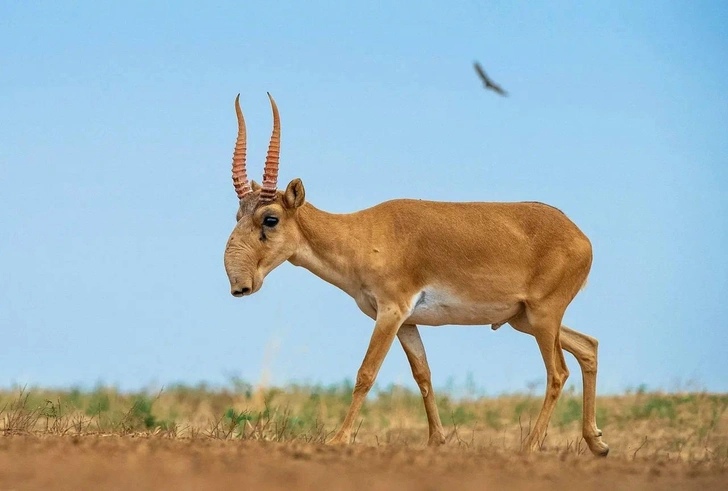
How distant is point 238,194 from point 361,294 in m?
1.77

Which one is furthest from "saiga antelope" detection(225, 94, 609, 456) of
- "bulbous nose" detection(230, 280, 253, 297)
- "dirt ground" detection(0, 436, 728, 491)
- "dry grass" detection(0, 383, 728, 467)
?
"dry grass" detection(0, 383, 728, 467)

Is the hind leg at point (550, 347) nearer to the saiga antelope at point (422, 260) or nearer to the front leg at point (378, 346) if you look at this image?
the saiga antelope at point (422, 260)

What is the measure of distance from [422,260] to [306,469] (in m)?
4.62

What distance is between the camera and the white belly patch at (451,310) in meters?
12.1

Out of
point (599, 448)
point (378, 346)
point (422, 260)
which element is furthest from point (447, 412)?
point (378, 346)

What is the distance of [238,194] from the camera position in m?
12.4

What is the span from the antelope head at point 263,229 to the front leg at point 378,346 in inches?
54.4

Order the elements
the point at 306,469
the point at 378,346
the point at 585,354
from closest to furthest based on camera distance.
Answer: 1. the point at 306,469
2. the point at 378,346
3. the point at 585,354

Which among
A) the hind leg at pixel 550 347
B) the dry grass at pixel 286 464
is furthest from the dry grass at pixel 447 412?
the hind leg at pixel 550 347

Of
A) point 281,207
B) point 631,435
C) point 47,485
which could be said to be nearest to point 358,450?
point 47,485

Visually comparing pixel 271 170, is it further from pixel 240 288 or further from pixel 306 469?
pixel 306 469

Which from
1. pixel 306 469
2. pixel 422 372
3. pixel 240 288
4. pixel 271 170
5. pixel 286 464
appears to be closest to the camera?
pixel 306 469

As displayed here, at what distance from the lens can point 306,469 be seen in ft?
26.0

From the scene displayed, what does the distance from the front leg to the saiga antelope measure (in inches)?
3.5
